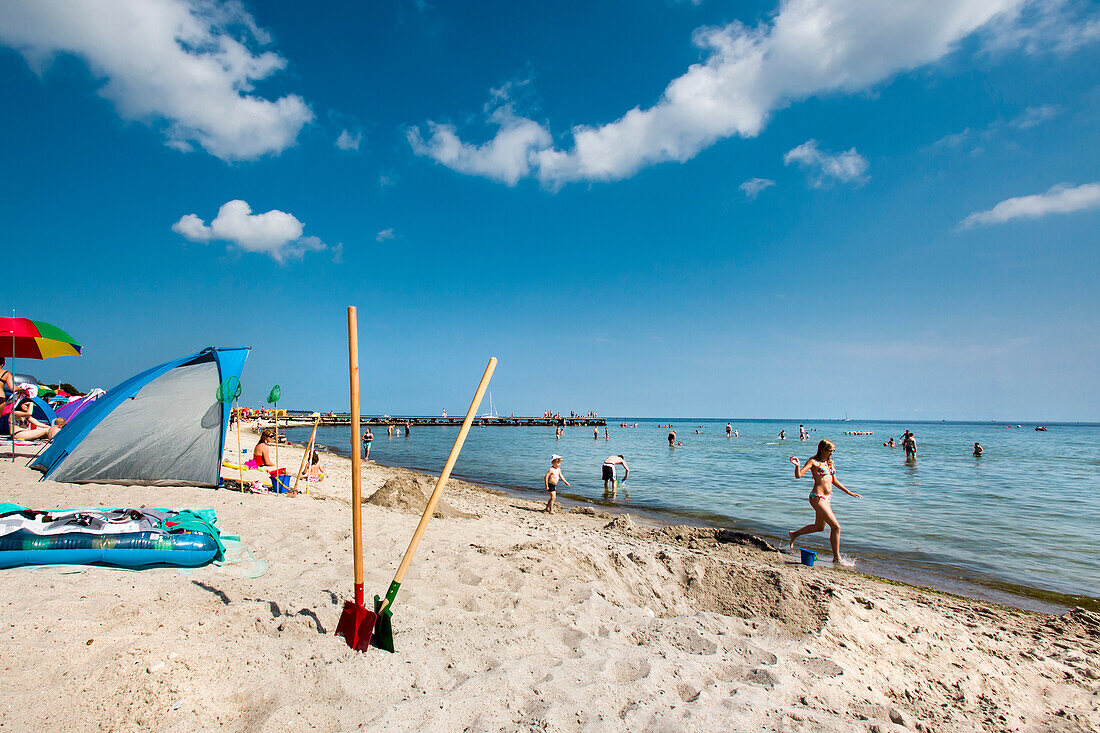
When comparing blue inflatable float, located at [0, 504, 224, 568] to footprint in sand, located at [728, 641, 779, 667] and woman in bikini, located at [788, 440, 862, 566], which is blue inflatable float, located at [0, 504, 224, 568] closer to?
footprint in sand, located at [728, 641, 779, 667]

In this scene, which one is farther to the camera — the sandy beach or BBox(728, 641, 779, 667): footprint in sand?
BBox(728, 641, 779, 667): footprint in sand

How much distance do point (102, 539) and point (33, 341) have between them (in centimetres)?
876

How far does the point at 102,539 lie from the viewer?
4227 millimetres

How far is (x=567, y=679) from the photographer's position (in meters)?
3.23

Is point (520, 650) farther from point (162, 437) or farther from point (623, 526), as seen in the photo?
point (162, 437)

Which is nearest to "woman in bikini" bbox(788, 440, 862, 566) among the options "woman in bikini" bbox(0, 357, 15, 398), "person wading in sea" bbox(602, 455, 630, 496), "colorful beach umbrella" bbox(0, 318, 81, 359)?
"person wading in sea" bbox(602, 455, 630, 496)

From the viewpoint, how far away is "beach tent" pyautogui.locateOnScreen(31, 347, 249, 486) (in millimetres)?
7922

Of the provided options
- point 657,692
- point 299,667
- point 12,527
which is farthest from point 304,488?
point 657,692

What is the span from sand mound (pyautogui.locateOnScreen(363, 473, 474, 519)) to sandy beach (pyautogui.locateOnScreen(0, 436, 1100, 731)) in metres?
2.62

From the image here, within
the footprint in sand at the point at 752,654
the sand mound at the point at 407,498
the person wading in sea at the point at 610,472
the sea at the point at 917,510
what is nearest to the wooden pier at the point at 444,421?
the sea at the point at 917,510

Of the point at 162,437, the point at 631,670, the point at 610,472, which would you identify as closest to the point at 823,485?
the point at 631,670

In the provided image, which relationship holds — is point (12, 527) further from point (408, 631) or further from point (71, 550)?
point (408, 631)

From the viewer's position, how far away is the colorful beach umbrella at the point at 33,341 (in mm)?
9430

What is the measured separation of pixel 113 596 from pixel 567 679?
311 cm
